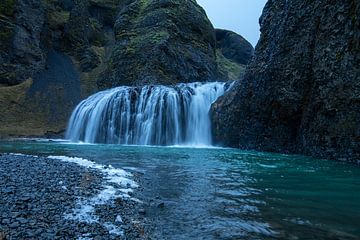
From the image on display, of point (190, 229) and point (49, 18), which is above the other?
point (49, 18)

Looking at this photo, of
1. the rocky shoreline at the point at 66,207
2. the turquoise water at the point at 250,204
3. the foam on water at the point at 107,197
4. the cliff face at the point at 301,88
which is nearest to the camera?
the rocky shoreline at the point at 66,207

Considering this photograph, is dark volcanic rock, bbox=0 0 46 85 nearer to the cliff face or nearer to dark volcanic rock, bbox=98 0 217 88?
dark volcanic rock, bbox=98 0 217 88

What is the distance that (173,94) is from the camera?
27.4 m

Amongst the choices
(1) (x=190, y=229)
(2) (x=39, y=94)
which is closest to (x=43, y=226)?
(1) (x=190, y=229)

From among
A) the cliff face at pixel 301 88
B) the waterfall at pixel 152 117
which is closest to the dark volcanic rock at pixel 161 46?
the waterfall at pixel 152 117

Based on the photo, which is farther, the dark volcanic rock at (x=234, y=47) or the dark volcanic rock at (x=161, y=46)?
the dark volcanic rock at (x=234, y=47)

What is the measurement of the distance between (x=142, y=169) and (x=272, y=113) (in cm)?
1133

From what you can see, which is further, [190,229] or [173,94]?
[173,94]

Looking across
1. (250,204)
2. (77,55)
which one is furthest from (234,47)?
(250,204)

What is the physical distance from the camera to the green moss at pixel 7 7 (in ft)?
145

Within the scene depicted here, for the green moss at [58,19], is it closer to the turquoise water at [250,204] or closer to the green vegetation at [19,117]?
the green vegetation at [19,117]

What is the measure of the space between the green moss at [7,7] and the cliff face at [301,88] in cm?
3541

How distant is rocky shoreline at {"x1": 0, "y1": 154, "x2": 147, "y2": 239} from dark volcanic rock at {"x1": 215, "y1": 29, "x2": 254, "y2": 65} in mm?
83877

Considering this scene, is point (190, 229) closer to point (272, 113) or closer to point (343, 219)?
point (343, 219)
